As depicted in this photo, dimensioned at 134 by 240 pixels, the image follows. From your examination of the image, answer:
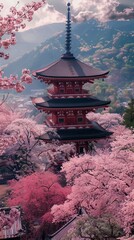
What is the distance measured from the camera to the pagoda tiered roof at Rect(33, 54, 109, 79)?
24094 millimetres

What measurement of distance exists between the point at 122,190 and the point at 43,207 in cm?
593

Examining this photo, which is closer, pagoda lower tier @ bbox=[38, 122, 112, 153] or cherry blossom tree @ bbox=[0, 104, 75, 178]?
pagoda lower tier @ bbox=[38, 122, 112, 153]

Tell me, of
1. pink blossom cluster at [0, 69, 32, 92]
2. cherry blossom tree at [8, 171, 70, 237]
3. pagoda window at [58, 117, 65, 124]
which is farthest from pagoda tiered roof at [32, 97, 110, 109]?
pink blossom cluster at [0, 69, 32, 92]

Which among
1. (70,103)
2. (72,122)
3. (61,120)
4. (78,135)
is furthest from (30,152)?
(70,103)

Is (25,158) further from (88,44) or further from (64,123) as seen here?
(88,44)

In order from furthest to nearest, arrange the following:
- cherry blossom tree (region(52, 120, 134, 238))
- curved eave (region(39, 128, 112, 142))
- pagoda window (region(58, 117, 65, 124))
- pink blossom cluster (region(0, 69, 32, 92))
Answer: pagoda window (region(58, 117, 65, 124))
curved eave (region(39, 128, 112, 142))
cherry blossom tree (region(52, 120, 134, 238))
pink blossom cluster (region(0, 69, 32, 92))

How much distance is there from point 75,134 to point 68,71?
4228mm

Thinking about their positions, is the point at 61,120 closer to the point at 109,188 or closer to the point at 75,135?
the point at 75,135

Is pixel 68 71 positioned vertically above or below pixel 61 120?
above

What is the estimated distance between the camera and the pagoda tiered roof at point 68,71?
79.0 feet

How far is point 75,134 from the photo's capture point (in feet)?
79.1

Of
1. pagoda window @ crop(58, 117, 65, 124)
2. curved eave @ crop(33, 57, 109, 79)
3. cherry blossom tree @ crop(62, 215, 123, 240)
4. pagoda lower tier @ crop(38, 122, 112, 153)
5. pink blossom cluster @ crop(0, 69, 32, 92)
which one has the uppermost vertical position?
pink blossom cluster @ crop(0, 69, 32, 92)

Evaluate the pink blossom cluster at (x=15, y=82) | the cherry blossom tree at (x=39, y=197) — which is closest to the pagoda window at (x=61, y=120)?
the cherry blossom tree at (x=39, y=197)

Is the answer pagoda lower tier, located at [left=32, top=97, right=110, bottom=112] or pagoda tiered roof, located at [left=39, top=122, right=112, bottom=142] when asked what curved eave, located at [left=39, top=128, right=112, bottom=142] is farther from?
pagoda lower tier, located at [left=32, top=97, right=110, bottom=112]
